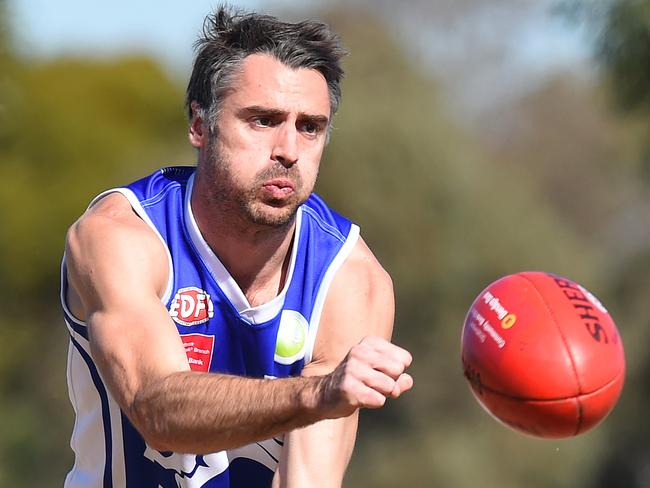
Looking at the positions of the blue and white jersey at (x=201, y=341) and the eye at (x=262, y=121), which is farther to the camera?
the blue and white jersey at (x=201, y=341)

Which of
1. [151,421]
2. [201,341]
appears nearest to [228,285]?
[201,341]

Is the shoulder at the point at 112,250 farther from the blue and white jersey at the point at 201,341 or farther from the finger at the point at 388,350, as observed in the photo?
the finger at the point at 388,350

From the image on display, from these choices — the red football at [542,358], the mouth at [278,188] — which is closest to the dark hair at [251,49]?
the mouth at [278,188]

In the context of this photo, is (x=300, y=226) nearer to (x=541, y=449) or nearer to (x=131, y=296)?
(x=131, y=296)

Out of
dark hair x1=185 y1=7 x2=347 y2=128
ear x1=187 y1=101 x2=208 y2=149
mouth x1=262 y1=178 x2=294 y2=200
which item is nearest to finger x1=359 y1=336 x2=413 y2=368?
mouth x1=262 y1=178 x2=294 y2=200

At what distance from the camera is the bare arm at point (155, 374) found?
5.25 metres

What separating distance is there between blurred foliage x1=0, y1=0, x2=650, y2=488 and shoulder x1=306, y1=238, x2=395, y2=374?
11180mm

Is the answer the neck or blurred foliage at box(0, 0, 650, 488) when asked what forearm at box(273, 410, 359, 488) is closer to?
the neck

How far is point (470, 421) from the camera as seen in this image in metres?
25.3

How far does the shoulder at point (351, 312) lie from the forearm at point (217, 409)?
3.74 ft

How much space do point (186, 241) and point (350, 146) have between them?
1940 centimetres

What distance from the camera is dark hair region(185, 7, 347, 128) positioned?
6.45 meters

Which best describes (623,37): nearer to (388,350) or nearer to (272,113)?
(272,113)

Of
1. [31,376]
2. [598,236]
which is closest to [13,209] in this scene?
[31,376]
